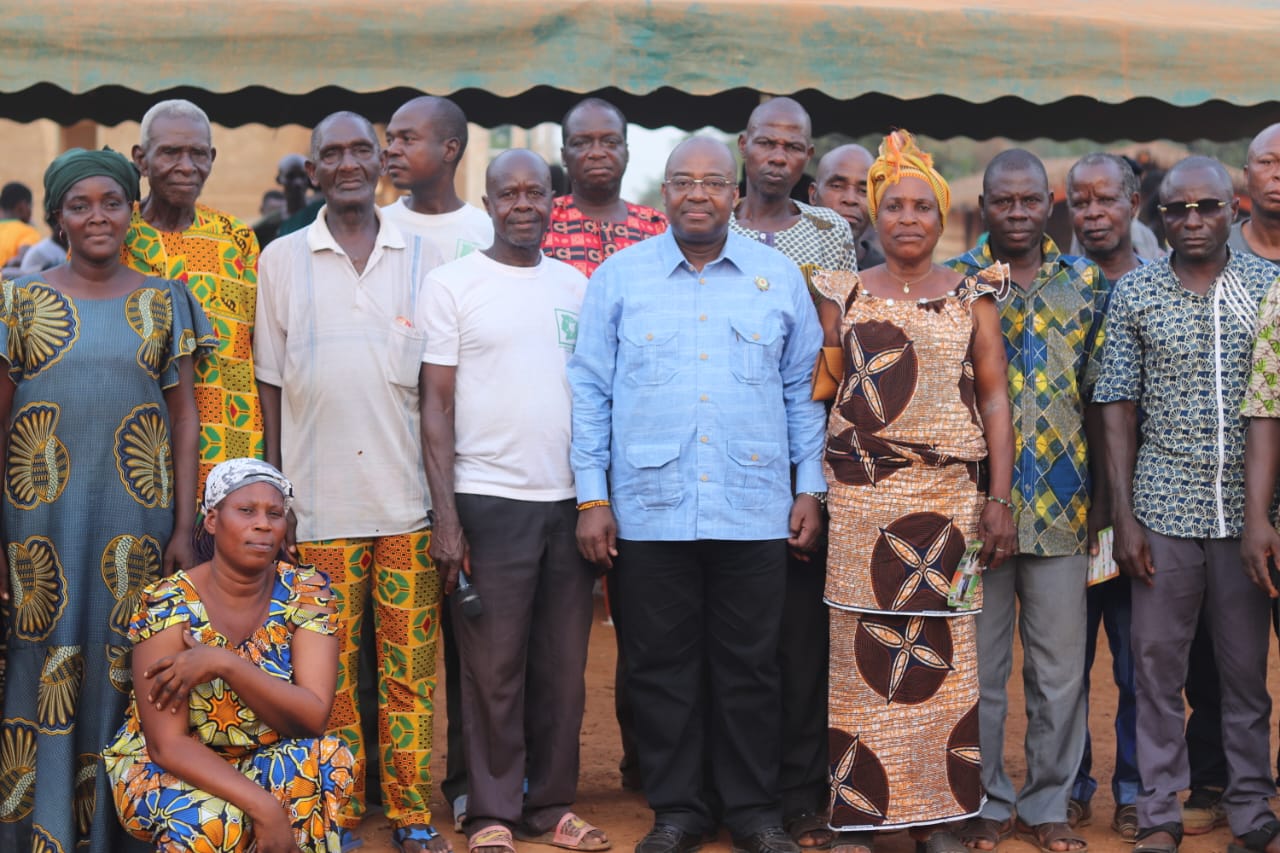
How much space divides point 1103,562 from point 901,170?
1404 mm

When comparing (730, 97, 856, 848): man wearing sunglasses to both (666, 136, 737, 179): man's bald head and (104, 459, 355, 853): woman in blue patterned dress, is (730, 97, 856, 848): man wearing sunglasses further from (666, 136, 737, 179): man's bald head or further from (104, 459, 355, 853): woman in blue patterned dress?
(104, 459, 355, 853): woman in blue patterned dress

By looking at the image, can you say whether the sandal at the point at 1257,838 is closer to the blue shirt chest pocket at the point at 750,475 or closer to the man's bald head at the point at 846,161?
the blue shirt chest pocket at the point at 750,475

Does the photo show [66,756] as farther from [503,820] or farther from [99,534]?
[503,820]

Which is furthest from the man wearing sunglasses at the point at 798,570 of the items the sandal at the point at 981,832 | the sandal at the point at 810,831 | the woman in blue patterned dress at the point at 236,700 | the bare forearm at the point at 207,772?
the bare forearm at the point at 207,772

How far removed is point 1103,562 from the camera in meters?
4.87

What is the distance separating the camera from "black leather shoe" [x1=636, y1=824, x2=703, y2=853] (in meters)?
4.62

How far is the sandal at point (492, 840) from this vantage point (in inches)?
183

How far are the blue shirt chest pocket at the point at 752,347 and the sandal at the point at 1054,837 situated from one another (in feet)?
5.55

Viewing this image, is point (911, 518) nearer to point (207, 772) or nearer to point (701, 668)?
point (701, 668)

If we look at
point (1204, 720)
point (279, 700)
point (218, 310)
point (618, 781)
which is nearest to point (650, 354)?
point (218, 310)

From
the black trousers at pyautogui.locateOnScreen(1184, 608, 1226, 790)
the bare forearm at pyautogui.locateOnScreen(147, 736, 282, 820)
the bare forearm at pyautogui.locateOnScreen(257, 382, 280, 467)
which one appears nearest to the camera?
the bare forearm at pyautogui.locateOnScreen(147, 736, 282, 820)

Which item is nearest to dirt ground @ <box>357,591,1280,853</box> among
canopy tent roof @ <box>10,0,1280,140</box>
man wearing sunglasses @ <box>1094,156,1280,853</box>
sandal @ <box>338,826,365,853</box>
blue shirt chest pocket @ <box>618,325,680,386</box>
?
sandal @ <box>338,826,365,853</box>

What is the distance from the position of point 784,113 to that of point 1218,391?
170 centimetres

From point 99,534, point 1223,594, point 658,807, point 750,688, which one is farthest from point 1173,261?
point 99,534
